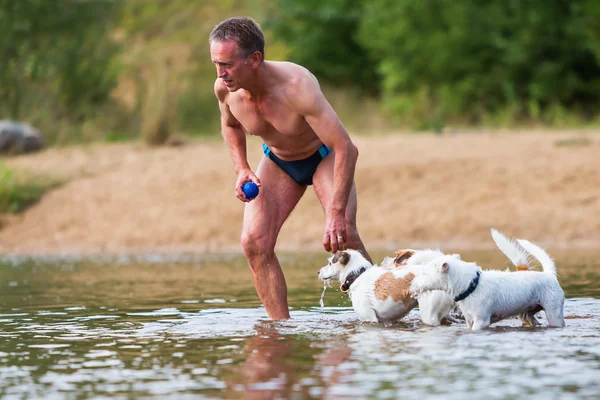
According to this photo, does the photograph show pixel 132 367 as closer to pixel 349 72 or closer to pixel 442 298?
pixel 442 298

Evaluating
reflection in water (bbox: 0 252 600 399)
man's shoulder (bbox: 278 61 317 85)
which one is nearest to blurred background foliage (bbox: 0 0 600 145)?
reflection in water (bbox: 0 252 600 399)

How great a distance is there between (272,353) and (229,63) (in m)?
2.04

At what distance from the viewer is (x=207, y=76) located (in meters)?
30.5

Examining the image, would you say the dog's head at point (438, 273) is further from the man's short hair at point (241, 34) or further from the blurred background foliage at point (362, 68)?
the blurred background foliage at point (362, 68)

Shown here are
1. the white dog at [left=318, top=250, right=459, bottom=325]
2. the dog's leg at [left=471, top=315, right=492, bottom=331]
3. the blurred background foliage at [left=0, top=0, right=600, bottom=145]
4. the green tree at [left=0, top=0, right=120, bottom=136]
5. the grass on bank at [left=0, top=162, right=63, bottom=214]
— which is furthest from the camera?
the green tree at [left=0, top=0, right=120, bottom=136]

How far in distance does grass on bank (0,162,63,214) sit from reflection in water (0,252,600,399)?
32.2 feet

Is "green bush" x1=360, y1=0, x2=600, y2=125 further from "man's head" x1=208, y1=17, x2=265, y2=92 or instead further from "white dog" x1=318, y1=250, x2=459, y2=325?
"man's head" x1=208, y1=17, x2=265, y2=92

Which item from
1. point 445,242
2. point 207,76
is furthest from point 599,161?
point 207,76

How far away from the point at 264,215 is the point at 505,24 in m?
18.2

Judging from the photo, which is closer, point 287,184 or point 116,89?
point 287,184

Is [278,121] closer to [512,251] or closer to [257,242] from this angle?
[257,242]

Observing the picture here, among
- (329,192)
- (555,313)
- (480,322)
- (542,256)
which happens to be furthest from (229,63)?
(555,313)

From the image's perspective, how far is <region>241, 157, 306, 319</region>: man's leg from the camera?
27.3ft

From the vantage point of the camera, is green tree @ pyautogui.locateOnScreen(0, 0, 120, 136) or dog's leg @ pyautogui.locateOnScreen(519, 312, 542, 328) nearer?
dog's leg @ pyautogui.locateOnScreen(519, 312, 542, 328)
